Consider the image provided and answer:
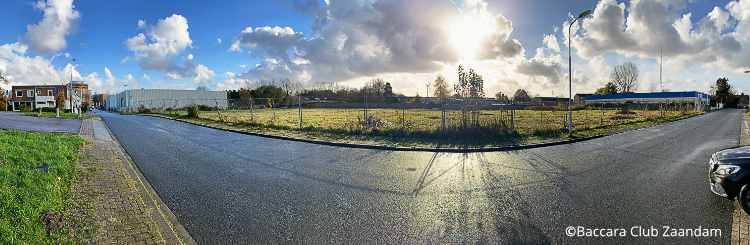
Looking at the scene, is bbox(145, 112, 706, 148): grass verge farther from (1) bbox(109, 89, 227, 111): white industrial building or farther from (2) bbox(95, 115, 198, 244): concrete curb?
Result: (1) bbox(109, 89, 227, 111): white industrial building

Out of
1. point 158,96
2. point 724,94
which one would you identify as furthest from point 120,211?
point 724,94

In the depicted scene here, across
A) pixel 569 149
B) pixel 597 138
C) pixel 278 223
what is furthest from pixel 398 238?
pixel 597 138

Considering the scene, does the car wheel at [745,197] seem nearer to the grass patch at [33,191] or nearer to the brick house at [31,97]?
the grass patch at [33,191]

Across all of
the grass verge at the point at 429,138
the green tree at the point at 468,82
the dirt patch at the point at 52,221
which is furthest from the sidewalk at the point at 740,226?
the green tree at the point at 468,82

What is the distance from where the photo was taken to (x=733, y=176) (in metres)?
4.71

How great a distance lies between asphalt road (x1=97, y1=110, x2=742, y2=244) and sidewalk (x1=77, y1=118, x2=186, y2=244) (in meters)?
0.32

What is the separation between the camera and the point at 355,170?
24.6 ft

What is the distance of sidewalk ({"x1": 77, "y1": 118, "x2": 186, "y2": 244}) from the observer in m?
3.62

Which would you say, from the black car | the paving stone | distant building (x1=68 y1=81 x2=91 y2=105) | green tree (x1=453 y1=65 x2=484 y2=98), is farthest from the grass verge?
distant building (x1=68 y1=81 x2=91 y2=105)

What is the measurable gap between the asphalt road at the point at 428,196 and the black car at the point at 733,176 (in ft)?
0.97

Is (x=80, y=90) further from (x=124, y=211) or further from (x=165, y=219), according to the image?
(x=165, y=219)

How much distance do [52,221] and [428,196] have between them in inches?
193

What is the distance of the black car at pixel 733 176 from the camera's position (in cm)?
456

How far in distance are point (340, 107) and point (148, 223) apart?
24179 mm
